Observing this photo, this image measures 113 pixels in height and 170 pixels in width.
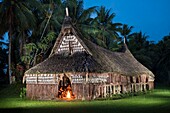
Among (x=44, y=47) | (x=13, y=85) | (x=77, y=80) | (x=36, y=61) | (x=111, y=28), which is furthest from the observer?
(x=111, y=28)

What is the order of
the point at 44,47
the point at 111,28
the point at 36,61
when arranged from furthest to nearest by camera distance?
the point at 111,28 → the point at 36,61 → the point at 44,47

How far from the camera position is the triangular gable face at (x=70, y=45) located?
801 inches

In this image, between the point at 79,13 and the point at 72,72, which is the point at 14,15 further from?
the point at 72,72

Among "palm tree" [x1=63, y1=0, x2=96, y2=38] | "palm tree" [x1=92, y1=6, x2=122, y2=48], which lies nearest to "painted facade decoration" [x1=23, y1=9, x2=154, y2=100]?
"palm tree" [x1=63, y1=0, x2=96, y2=38]

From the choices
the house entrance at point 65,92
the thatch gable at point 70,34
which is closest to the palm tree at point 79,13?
the house entrance at point 65,92

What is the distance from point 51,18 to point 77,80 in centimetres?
1498

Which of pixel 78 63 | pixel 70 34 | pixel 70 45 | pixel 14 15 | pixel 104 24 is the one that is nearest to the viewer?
pixel 78 63

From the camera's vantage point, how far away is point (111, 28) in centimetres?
4081

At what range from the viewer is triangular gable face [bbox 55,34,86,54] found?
66.8 feet

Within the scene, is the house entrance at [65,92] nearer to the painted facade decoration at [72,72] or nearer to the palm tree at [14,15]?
the painted facade decoration at [72,72]

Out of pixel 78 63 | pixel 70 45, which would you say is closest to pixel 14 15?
→ pixel 70 45

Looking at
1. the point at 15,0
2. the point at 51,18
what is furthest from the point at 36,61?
the point at 15,0

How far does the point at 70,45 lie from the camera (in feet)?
67.8

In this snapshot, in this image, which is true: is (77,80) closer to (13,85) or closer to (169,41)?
(13,85)
